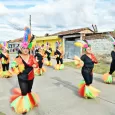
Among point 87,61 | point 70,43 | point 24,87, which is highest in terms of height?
point 70,43

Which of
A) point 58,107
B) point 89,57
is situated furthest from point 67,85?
point 58,107

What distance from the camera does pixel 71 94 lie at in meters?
8.27

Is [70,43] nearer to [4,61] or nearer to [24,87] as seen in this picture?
[4,61]

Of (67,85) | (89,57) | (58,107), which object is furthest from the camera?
(67,85)

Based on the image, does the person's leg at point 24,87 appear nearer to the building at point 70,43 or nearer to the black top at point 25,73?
the black top at point 25,73

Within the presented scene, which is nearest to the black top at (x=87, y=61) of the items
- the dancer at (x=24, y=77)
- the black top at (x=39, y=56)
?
the dancer at (x=24, y=77)

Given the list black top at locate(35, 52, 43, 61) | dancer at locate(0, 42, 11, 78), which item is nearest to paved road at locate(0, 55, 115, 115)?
dancer at locate(0, 42, 11, 78)

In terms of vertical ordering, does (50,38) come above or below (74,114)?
above

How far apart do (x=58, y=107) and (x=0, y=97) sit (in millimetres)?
2404

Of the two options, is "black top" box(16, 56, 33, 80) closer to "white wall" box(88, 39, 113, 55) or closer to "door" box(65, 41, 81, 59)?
"white wall" box(88, 39, 113, 55)

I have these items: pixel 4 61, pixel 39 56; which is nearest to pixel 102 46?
→ pixel 39 56

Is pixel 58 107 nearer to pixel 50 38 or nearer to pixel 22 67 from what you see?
pixel 22 67

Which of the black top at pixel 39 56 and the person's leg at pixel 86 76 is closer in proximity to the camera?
the person's leg at pixel 86 76

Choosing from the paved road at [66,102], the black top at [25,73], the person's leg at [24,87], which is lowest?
the paved road at [66,102]
